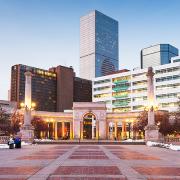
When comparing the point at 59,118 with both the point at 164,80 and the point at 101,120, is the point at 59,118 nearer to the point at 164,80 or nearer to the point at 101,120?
the point at 101,120

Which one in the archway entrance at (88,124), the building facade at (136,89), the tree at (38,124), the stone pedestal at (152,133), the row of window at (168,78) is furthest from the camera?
the archway entrance at (88,124)

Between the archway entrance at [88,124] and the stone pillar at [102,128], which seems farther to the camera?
the archway entrance at [88,124]

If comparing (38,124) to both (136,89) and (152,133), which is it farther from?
(136,89)

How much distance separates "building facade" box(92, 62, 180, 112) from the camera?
15262cm

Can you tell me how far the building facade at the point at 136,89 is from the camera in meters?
153

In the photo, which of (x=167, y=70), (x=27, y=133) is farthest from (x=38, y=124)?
(x=167, y=70)

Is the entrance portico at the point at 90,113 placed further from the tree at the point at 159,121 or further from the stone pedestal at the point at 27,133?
the stone pedestal at the point at 27,133

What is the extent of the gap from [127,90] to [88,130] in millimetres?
26605

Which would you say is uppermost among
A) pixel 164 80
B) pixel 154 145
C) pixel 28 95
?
pixel 164 80

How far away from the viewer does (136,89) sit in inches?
6742

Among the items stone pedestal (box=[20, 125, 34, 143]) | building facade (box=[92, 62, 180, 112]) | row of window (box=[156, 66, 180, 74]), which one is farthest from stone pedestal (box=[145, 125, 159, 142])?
row of window (box=[156, 66, 180, 74])

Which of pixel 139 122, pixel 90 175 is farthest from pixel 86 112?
pixel 90 175

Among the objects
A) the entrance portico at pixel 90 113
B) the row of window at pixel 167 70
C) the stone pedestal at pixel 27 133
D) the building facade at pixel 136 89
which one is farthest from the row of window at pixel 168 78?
the stone pedestal at pixel 27 133

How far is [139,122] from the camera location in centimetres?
11075
